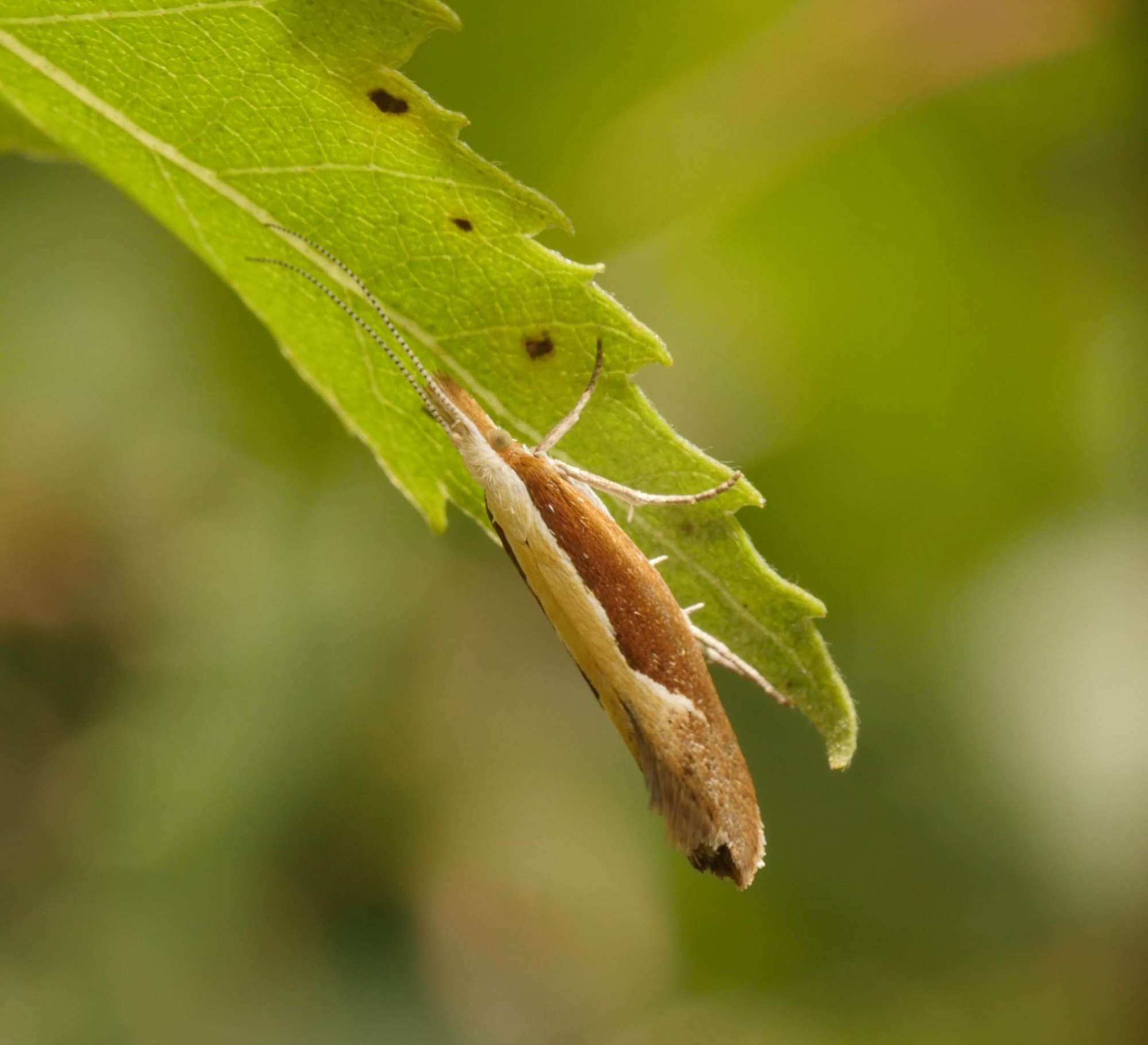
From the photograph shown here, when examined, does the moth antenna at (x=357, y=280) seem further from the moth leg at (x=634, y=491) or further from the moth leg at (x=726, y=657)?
the moth leg at (x=726, y=657)

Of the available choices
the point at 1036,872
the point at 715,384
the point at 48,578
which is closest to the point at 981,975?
the point at 1036,872

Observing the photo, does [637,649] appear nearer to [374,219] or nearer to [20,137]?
[374,219]

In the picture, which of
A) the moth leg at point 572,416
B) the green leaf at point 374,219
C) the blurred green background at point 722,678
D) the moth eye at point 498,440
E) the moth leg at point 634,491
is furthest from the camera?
the blurred green background at point 722,678

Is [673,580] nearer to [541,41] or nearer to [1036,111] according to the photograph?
[541,41]

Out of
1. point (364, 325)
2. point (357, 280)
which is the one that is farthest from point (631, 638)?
point (357, 280)

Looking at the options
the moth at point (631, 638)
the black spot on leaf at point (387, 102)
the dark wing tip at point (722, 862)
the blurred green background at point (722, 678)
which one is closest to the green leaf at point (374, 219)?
the black spot on leaf at point (387, 102)

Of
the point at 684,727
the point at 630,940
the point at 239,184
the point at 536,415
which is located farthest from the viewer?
the point at 630,940
